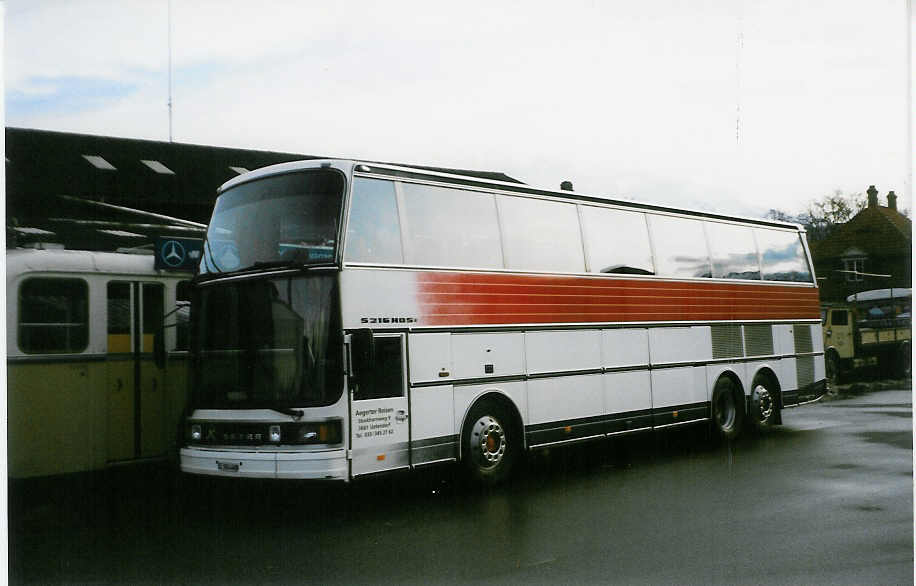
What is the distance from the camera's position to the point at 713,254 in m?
11.7

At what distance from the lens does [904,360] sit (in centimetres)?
905

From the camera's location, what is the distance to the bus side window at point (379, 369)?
8273mm

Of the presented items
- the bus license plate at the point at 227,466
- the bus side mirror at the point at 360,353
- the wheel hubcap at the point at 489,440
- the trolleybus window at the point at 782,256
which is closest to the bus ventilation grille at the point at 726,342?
the trolleybus window at the point at 782,256

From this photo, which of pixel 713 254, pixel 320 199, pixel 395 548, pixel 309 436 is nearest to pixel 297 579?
pixel 395 548

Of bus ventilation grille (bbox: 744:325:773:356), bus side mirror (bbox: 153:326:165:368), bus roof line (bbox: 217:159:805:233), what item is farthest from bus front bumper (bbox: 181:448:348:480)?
bus ventilation grille (bbox: 744:325:773:356)

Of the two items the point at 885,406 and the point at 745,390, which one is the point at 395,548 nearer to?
the point at 885,406

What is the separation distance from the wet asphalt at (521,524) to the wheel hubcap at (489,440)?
328 mm

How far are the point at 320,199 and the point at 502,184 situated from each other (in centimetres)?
213

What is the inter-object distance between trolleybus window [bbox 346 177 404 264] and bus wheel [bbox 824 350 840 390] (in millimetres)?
5859

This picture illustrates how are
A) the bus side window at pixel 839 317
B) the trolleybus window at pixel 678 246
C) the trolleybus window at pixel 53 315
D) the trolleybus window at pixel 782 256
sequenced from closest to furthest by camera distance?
the trolleybus window at pixel 53 315 → the bus side window at pixel 839 317 → the trolleybus window at pixel 782 256 → the trolleybus window at pixel 678 246

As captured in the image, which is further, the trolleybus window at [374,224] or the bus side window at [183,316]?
the bus side window at [183,316]

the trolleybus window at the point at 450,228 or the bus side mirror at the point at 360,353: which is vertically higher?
the trolleybus window at the point at 450,228

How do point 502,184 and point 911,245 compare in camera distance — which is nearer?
point 911,245

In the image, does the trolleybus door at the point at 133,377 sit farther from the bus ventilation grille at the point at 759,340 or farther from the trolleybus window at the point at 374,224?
the bus ventilation grille at the point at 759,340
